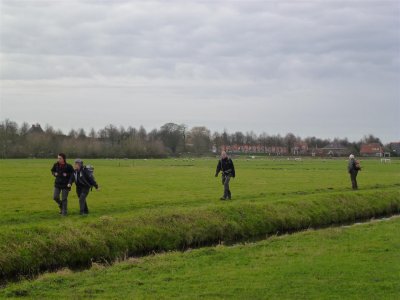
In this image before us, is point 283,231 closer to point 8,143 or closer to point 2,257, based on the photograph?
point 2,257

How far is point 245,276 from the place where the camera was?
13078 mm

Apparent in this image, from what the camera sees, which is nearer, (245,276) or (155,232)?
(245,276)

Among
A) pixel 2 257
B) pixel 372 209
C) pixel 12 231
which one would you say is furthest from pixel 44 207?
pixel 372 209

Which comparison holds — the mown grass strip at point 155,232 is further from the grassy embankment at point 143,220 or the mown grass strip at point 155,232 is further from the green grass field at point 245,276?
the green grass field at point 245,276

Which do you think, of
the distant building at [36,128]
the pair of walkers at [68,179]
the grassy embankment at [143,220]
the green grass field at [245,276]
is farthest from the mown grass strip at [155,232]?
the distant building at [36,128]

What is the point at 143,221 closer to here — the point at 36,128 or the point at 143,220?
the point at 143,220

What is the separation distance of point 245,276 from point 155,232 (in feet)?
25.3

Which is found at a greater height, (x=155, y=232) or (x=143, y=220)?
(x=143, y=220)

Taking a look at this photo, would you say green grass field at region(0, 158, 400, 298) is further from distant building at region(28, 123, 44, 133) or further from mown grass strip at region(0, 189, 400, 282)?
distant building at region(28, 123, 44, 133)

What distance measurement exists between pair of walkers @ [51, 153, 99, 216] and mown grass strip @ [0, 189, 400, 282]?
2.52 meters

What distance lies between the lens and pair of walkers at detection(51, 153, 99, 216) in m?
21.6

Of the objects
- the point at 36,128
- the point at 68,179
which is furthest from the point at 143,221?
the point at 36,128

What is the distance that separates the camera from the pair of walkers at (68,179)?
21641 millimetres

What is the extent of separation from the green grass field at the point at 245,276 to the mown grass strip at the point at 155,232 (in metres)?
1.92
